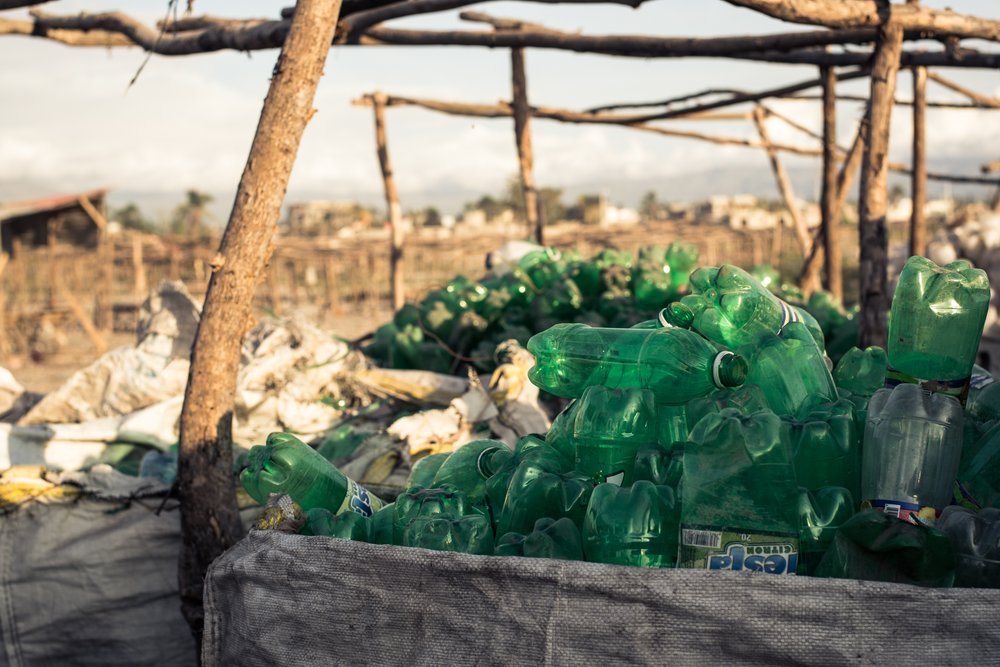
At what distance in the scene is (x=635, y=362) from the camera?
95.5 inches

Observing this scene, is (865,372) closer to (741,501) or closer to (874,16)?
(741,501)

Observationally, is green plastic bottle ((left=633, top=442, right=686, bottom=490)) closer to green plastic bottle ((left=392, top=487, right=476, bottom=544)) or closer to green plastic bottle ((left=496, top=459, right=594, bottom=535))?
green plastic bottle ((left=496, top=459, right=594, bottom=535))

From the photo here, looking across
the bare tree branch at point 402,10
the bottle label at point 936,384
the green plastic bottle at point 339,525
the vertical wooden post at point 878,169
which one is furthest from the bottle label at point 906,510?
the bare tree branch at point 402,10

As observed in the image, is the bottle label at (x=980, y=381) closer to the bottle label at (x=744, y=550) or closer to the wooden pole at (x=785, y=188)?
the bottle label at (x=744, y=550)

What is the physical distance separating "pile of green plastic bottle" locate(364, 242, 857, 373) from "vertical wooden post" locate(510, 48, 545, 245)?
105 inches

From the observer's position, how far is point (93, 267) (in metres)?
19.8

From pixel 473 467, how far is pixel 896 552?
1114mm

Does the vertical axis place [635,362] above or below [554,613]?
above

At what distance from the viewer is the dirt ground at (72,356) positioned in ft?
41.9

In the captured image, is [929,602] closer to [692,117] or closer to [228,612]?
[228,612]

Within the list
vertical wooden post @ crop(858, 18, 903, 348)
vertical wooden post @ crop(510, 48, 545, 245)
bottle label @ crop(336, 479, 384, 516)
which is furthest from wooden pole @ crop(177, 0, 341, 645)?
vertical wooden post @ crop(510, 48, 545, 245)

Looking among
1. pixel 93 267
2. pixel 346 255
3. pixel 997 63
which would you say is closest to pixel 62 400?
pixel 997 63

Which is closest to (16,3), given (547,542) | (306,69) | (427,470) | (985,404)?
(306,69)

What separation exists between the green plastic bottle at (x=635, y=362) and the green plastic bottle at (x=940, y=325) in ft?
1.42
